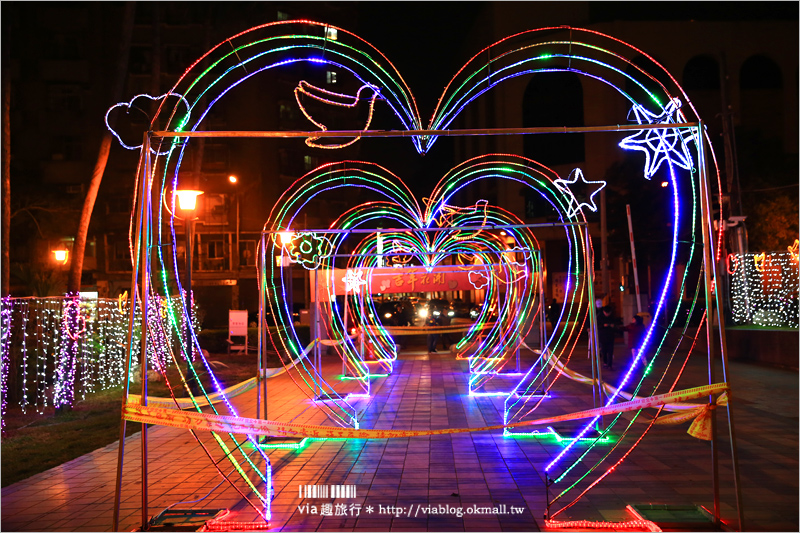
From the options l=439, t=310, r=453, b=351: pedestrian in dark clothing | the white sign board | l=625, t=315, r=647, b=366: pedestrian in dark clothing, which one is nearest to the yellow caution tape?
l=625, t=315, r=647, b=366: pedestrian in dark clothing

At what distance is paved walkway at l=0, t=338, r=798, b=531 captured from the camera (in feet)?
16.8

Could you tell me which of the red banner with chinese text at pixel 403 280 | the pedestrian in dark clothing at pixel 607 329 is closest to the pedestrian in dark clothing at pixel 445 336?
the red banner with chinese text at pixel 403 280

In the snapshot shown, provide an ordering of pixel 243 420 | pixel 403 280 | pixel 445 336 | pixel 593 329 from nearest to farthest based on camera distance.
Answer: pixel 243 420 < pixel 593 329 < pixel 403 280 < pixel 445 336

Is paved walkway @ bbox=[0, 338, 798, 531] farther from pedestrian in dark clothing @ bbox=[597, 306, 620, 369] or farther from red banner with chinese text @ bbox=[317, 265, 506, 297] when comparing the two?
red banner with chinese text @ bbox=[317, 265, 506, 297]

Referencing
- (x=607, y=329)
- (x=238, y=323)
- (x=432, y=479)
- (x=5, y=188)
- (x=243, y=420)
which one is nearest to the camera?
(x=243, y=420)

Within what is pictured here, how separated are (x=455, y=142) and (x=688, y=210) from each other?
143 ft

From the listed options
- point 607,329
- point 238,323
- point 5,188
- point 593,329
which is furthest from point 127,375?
point 238,323

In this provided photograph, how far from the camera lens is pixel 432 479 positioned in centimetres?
622

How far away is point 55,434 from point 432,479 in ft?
18.4

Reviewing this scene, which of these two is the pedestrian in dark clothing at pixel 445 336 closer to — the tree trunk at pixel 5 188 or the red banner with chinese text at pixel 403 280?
the red banner with chinese text at pixel 403 280

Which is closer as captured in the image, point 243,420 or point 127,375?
point 127,375

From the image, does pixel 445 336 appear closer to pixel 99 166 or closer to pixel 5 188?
pixel 99 166

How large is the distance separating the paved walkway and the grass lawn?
0.31 meters

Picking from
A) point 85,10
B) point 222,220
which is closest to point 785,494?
point 222,220
